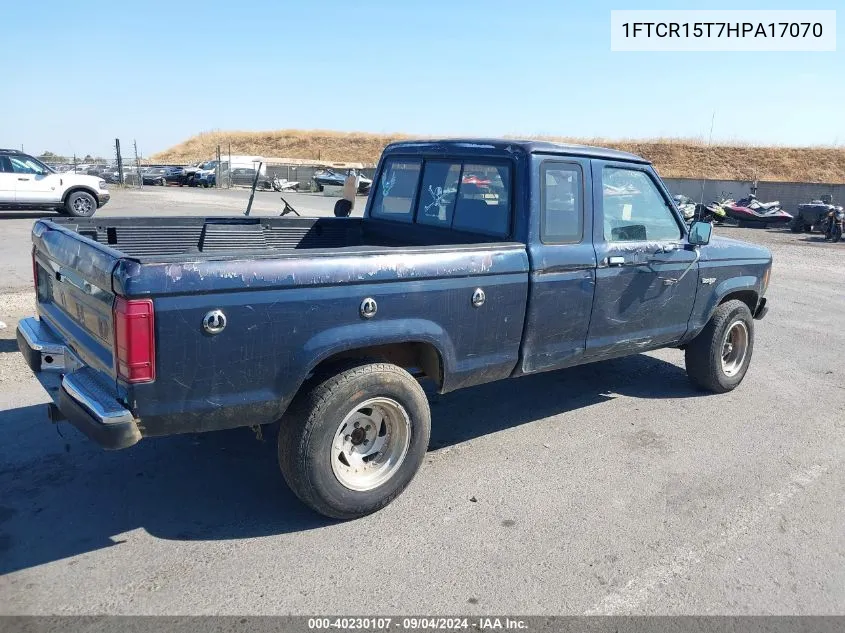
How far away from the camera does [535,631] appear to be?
2867 mm

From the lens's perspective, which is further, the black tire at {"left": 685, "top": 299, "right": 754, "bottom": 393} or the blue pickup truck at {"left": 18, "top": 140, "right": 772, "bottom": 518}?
the black tire at {"left": 685, "top": 299, "right": 754, "bottom": 393}

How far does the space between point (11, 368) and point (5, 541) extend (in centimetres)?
277

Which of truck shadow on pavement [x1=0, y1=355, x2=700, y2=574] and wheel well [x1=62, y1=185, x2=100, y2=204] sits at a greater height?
wheel well [x1=62, y1=185, x2=100, y2=204]

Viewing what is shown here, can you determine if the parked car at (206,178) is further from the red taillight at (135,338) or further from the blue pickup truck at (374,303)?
the red taillight at (135,338)

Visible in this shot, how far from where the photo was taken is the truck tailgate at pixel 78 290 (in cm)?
304

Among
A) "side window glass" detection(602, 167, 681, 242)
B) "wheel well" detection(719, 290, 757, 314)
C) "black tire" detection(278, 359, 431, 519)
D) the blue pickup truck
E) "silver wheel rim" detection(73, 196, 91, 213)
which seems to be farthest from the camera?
"silver wheel rim" detection(73, 196, 91, 213)

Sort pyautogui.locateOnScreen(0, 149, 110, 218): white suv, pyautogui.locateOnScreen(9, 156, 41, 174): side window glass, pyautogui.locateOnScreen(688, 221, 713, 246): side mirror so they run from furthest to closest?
pyautogui.locateOnScreen(9, 156, 41, 174): side window glass, pyautogui.locateOnScreen(0, 149, 110, 218): white suv, pyautogui.locateOnScreen(688, 221, 713, 246): side mirror

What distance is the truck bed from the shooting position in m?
4.49

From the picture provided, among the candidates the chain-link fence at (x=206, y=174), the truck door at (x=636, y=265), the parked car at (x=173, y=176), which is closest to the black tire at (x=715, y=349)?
the truck door at (x=636, y=265)

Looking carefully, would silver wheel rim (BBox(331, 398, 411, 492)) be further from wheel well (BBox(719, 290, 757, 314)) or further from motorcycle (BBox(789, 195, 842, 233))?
motorcycle (BBox(789, 195, 842, 233))

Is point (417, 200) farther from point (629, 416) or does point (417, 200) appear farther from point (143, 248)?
point (629, 416)

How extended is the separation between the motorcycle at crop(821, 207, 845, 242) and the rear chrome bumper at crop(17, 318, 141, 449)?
23.4 metres

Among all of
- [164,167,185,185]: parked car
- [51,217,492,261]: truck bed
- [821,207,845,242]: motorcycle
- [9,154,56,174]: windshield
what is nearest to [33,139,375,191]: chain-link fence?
[164,167,185,185]: parked car

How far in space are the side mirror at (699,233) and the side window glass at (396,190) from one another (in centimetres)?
204
